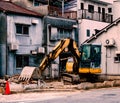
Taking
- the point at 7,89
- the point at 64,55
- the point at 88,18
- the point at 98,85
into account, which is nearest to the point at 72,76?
the point at 98,85

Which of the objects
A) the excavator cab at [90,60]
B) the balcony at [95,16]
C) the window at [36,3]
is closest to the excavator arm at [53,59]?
the excavator cab at [90,60]

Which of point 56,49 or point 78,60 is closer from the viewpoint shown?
point 56,49

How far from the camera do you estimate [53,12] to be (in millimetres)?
41750

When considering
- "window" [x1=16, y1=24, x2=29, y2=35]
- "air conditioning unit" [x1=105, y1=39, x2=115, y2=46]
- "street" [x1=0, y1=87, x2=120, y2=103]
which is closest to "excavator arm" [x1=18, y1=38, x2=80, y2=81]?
"air conditioning unit" [x1=105, y1=39, x2=115, y2=46]

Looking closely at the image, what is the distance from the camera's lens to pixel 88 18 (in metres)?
44.3

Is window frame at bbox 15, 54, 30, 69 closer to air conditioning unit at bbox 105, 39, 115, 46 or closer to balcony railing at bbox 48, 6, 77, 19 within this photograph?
balcony railing at bbox 48, 6, 77, 19

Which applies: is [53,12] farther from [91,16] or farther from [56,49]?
[56,49]

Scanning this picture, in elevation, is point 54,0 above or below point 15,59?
above

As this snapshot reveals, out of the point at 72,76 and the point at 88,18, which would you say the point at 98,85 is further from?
the point at 88,18

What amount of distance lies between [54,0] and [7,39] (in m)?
12.8

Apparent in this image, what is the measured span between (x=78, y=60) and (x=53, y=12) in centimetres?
1209

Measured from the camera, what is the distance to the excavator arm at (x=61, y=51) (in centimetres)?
3038

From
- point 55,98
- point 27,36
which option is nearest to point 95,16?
point 27,36

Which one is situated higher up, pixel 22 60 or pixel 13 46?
pixel 13 46
